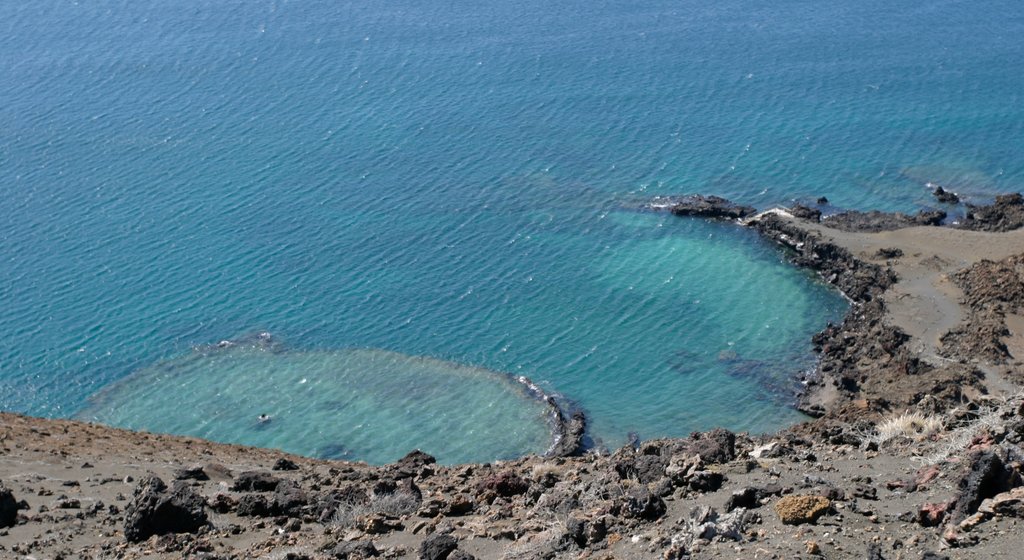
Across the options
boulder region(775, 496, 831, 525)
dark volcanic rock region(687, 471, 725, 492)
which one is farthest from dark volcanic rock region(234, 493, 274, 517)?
boulder region(775, 496, 831, 525)

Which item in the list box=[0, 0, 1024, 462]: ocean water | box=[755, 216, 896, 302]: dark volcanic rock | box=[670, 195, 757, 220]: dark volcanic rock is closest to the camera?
box=[0, 0, 1024, 462]: ocean water

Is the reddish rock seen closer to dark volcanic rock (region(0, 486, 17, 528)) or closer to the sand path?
dark volcanic rock (region(0, 486, 17, 528))

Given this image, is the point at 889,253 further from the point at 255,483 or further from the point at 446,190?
the point at 255,483

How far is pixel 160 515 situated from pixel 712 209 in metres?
45.0

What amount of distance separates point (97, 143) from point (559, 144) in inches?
1160

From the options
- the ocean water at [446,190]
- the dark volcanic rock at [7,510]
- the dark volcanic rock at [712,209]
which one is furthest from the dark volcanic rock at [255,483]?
the dark volcanic rock at [712,209]

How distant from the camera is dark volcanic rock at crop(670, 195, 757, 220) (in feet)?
205

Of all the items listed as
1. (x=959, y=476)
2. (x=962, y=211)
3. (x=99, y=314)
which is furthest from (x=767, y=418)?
(x=99, y=314)

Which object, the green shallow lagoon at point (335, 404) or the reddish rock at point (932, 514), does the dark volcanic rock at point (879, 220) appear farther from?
the reddish rock at point (932, 514)

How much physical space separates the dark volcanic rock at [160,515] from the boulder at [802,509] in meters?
11.6

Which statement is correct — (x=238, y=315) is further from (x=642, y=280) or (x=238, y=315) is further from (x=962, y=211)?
(x=962, y=211)

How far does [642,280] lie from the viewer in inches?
2244

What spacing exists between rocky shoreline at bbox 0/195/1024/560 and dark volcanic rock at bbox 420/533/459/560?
0.12ft

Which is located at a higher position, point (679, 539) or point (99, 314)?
point (679, 539)
